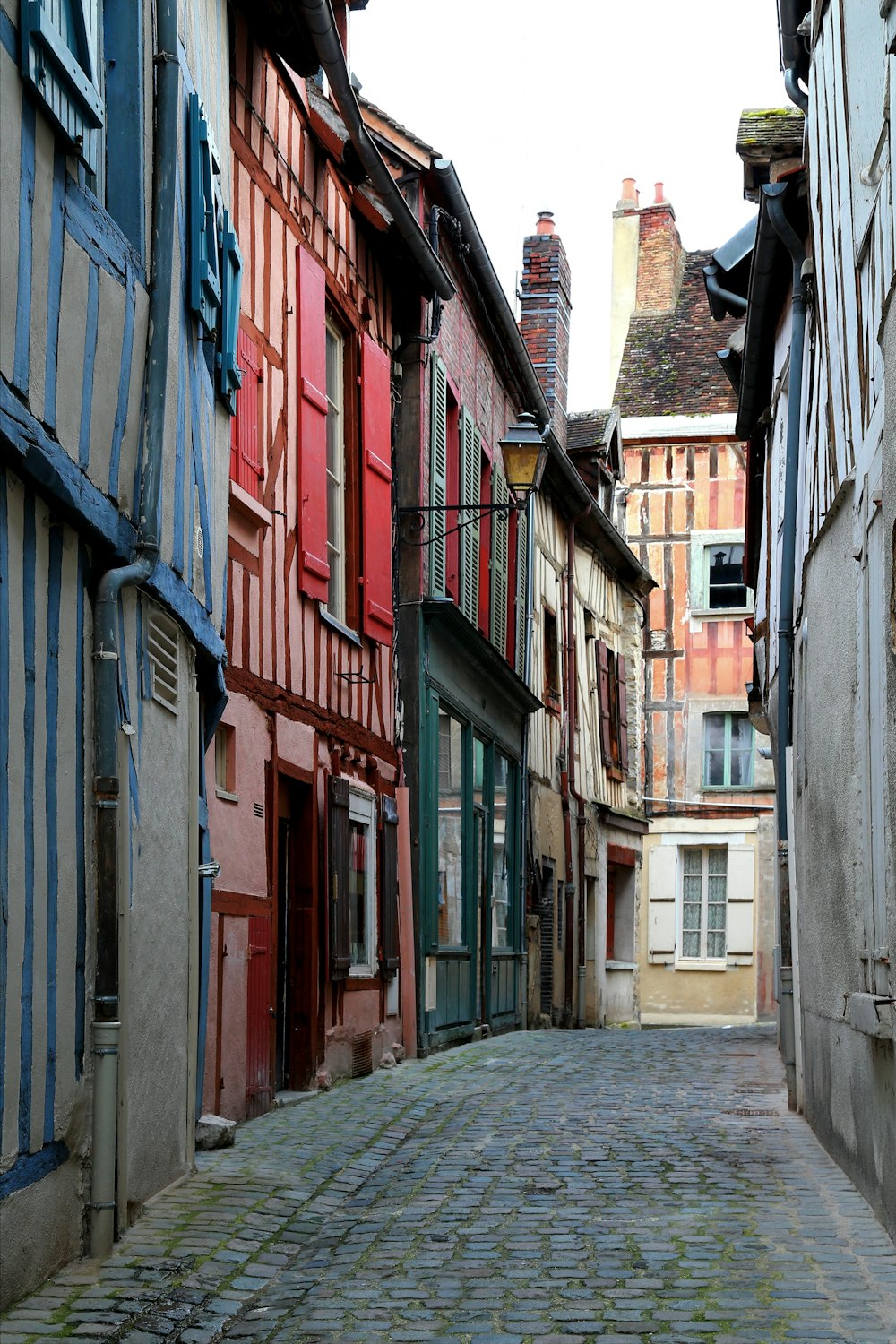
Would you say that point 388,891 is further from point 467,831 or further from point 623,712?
point 623,712

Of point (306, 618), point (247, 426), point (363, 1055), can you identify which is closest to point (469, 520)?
point (306, 618)

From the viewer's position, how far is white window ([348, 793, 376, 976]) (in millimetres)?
11000

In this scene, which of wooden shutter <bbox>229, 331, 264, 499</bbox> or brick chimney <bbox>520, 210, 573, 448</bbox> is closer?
wooden shutter <bbox>229, 331, 264, 499</bbox>

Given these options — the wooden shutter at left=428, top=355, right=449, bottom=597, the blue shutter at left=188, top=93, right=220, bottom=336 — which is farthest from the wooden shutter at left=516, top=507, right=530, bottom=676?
the blue shutter at left=188, top=93, right=220, bottom=336

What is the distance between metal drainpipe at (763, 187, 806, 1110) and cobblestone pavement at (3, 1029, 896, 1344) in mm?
1306

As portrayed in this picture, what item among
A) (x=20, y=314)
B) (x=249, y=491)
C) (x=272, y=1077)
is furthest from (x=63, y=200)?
(x=272, y=1077)

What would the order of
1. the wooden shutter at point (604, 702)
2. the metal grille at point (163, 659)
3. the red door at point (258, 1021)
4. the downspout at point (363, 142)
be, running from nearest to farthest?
the metal grille at point (163, 659) < the red door at point (258, 1021) < the downspout at point (363, 142) < the wooden shutter at point (604, 702)

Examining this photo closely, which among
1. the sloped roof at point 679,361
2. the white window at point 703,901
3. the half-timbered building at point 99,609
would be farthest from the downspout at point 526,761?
the half-timbered building at point 99,609

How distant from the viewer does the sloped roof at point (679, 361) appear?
27453 mm

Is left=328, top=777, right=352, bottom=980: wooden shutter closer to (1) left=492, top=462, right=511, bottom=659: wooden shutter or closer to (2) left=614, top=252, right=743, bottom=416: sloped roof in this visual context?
(1) left=492, top=462, right=511, bottom=659: wooden shutter

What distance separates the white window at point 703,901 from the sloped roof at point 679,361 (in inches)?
251

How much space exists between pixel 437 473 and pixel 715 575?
1334 centimetres

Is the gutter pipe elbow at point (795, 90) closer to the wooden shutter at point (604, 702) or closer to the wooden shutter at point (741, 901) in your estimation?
the wooden shutter at point (604, 702)

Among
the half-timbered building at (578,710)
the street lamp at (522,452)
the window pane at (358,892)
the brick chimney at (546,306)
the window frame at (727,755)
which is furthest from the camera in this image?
the window frame at (727,755)
